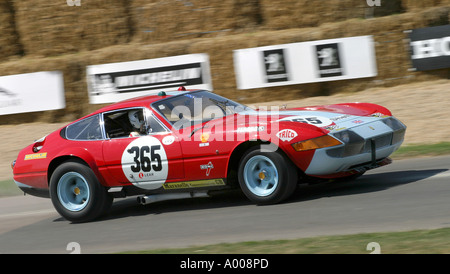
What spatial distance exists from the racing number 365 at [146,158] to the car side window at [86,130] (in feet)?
1.91

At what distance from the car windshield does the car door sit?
0.55 feet

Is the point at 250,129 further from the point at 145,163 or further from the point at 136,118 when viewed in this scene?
the point at 136,118

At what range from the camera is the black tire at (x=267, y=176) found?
6.04 metres

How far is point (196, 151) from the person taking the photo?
642 cm

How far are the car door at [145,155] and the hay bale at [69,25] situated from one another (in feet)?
23.2

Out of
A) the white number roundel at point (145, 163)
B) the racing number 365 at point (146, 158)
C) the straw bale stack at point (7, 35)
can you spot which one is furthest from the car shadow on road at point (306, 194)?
the straw bale stack at point (7, 35)

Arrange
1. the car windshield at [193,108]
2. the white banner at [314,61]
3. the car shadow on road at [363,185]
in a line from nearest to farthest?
1. the car shadow on road at [363,185]
2. the car windshield at [193,108]
3. the white banner at [314,61]

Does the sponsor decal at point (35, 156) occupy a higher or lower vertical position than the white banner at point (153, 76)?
lower

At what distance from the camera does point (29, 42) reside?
14062mm

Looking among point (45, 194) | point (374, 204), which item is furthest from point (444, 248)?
point (45, 194)

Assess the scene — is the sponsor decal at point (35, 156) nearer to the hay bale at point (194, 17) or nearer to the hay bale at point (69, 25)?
the hay bale at point (194, 17)

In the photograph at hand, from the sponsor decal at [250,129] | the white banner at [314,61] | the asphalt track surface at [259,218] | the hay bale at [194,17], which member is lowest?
the asphalt track surface at [259,218]

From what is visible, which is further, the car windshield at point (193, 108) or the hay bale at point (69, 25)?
the hay bale at point (69, 25)

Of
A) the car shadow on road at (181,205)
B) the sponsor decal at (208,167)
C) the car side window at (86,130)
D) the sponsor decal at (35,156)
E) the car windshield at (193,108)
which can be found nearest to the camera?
the sponsor decal at (208,167)
